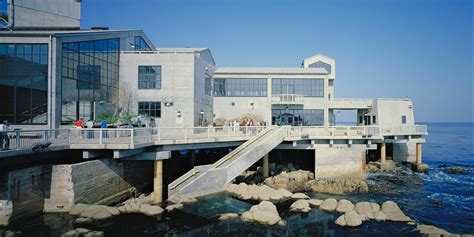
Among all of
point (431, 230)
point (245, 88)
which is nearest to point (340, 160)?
point (431, 230)

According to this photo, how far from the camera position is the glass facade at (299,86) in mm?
40438

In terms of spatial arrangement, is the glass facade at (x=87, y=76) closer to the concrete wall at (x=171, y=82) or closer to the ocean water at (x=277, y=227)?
the concrete wall at (x=171, y=82)

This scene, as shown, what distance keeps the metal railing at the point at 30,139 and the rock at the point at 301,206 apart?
42.1ft

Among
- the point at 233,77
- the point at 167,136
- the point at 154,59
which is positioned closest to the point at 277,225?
the point at 167,136

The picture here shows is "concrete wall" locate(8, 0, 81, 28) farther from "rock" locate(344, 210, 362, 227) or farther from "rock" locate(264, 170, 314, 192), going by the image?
"rock" locate(344, 210, 362, 227)

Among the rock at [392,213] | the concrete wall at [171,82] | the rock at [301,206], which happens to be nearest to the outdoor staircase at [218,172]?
the rock at [301,206]

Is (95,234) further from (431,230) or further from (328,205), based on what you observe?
(431,230)

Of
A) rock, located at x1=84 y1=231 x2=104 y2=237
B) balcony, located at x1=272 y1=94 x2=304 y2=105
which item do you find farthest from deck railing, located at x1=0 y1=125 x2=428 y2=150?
balcony, located at x1=272 y1=94 x2=304 y2=105

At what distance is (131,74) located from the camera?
3041cm

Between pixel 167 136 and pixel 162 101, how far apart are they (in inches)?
380

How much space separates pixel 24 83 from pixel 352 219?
2189cm

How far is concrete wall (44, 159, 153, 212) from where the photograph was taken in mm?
15812

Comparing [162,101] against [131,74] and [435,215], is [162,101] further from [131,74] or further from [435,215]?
[435,215]

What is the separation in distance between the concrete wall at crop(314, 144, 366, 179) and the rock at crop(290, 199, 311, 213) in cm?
716
